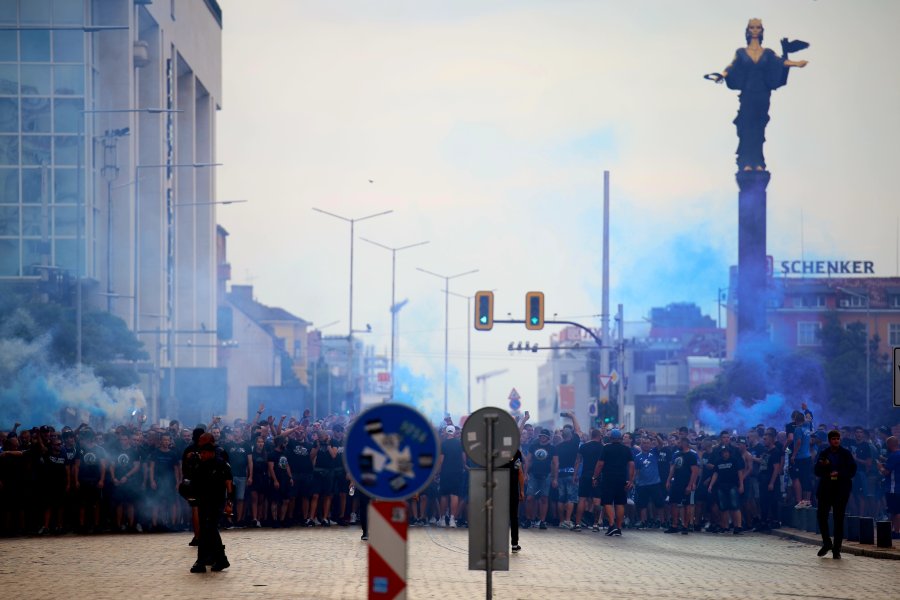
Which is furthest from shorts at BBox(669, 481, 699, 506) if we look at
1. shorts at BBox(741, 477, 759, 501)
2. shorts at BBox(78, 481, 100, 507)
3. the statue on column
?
the statue on column

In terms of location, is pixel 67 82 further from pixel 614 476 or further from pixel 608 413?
pixel 614 476

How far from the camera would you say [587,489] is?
2900 cm

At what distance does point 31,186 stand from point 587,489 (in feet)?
169

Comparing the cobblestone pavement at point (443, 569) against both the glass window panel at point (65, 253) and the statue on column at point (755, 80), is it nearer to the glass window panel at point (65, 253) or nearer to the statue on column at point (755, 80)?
the statue on column at point (755, 80)

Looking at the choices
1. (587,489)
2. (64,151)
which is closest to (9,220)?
(64,151)

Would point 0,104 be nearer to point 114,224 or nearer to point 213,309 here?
point 114,224

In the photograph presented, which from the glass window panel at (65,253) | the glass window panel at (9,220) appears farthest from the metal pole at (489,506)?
the glass window panel at (9,220)

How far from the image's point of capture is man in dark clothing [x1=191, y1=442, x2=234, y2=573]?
19.1 meters

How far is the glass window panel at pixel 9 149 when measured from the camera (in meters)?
74.8

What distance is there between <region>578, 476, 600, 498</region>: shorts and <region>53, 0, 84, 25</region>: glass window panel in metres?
51.3

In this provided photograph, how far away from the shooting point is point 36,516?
27.1 meters

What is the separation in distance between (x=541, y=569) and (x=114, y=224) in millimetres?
59414

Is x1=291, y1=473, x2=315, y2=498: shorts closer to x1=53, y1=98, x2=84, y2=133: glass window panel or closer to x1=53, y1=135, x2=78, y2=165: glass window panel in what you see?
x1=53, y1=98, x2=84, y2=133: glass window panel

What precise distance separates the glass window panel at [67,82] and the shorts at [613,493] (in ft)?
173
